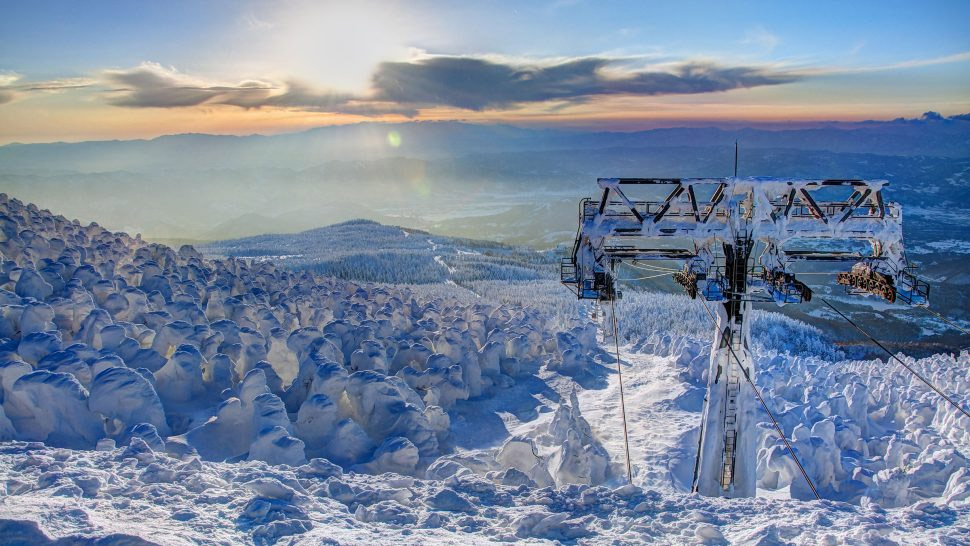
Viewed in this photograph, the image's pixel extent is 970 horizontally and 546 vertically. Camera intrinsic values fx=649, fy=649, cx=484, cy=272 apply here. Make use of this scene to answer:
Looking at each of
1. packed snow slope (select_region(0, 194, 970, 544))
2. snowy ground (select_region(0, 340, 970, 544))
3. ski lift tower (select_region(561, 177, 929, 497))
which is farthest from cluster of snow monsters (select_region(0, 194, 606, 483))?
ski lift tower (select_region(561, 177, 929, 497))

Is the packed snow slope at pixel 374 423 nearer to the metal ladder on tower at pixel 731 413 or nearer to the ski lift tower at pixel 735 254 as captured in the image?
the metal ladder on tower at pixel 731 413

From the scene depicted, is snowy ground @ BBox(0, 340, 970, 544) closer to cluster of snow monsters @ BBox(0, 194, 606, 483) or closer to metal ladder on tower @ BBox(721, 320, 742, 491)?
cluster of snow monsters @ BBox(0, 194, 606, 483)

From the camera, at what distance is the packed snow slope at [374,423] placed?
581 centimetres

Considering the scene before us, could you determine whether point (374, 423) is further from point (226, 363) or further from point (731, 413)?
point (731, 413)

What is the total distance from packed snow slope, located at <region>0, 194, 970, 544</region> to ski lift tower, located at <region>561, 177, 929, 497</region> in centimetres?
210

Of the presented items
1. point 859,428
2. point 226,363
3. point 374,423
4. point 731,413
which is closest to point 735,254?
point 731,413

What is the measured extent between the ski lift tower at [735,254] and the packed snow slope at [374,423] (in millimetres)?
2102

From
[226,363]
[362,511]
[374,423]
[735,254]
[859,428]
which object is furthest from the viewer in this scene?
[859,428]

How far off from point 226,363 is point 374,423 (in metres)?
2.80

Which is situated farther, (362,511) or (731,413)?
(731,413)

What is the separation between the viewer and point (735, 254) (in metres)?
9.78

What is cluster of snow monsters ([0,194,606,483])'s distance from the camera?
27.8 ft

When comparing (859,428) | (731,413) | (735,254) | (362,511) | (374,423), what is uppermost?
(735,254)

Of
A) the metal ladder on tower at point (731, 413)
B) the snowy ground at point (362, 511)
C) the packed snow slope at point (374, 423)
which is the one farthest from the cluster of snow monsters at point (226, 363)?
the metal ladder on tower at point (731, 413)
